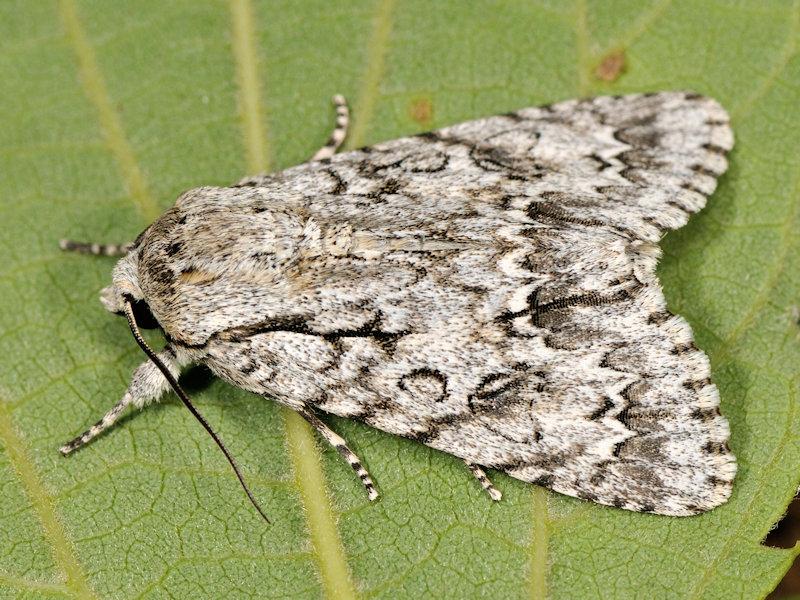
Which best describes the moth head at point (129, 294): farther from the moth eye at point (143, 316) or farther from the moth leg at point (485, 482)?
the moth leg at point (485, 482)

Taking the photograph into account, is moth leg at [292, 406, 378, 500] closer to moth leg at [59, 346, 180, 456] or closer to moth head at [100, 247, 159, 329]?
moth leg at [59, 346, 180, 456]

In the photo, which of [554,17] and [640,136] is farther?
[554,17]

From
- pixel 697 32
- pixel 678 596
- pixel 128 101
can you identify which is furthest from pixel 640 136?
pixel 128 101

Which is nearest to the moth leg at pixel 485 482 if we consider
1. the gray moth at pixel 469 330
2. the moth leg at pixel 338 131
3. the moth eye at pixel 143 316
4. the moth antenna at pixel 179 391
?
the gray moth at pixel 469 330

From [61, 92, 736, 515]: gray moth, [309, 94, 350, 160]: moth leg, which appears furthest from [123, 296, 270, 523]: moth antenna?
[309, 94, 350, 160]: moth leg

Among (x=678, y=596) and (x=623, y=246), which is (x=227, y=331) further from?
(x=678, y=596)

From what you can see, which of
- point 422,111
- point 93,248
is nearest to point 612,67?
point 422,111

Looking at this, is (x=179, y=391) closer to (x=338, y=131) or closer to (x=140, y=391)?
(x=140, y=391)
